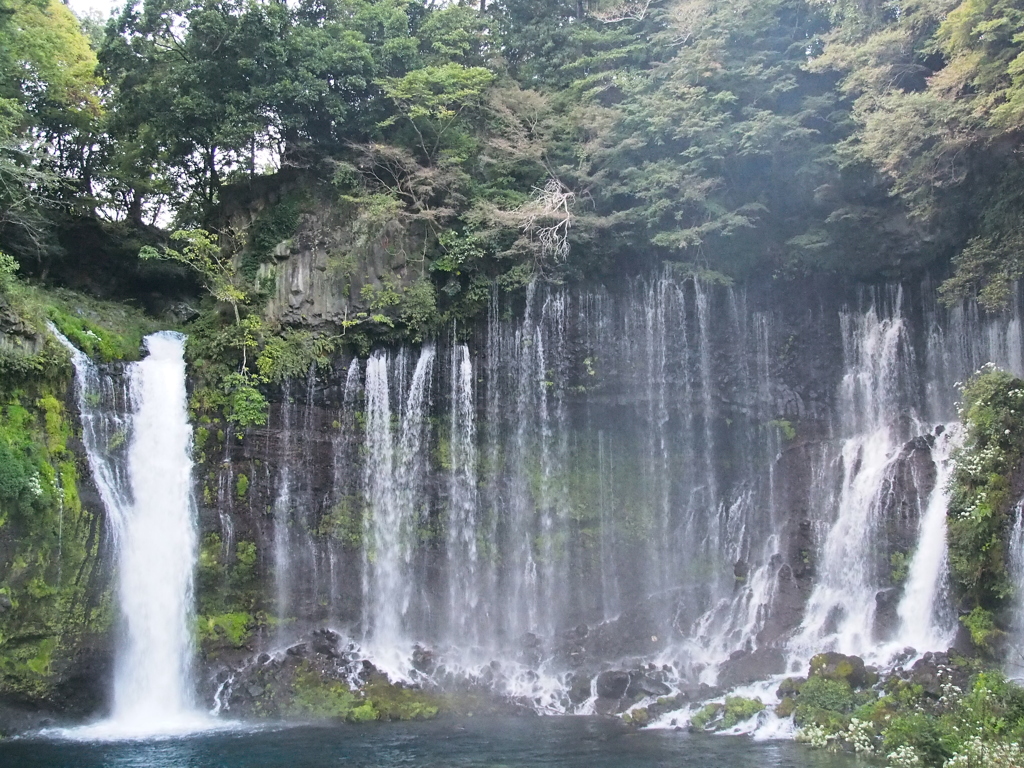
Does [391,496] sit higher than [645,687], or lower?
higher

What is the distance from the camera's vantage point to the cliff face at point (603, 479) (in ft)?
70.1

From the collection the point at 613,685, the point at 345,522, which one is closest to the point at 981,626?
the point at 613,685

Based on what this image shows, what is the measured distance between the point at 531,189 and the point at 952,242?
11729 mm

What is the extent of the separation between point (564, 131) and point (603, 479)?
34.2 feet

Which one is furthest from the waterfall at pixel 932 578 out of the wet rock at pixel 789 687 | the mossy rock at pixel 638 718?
the mossy rock at pixel 638 718

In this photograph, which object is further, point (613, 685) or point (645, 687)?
point (613, 685)

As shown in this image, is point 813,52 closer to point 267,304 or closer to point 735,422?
point 735,422

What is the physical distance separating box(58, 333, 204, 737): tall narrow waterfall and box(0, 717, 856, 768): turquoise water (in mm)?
2169

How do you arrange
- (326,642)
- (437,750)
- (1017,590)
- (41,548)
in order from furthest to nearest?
1. (326,642)
2. (41,548)
3. (1017,590)
4. (437,750)

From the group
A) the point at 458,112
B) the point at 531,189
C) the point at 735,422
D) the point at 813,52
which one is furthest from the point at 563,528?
the point at 813,52

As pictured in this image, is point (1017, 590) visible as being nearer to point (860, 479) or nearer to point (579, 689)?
point (860, 479)

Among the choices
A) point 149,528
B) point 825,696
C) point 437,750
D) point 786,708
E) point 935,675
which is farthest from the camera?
point 149,528

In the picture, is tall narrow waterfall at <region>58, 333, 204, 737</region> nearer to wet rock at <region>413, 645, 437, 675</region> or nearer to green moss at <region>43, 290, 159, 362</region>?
green moss at <region>43, 290, 159, 362</region>

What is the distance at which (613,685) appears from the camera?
1962cm
